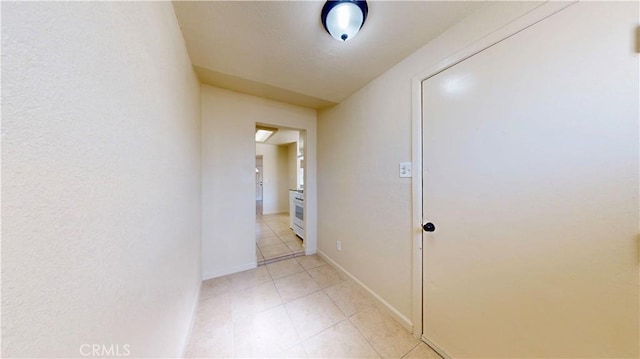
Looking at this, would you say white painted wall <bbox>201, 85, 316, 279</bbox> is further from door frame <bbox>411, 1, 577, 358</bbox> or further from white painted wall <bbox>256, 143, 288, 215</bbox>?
white painted wall <bbox>256, 143, 288, 215</bbox>

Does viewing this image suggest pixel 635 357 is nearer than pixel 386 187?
Yes

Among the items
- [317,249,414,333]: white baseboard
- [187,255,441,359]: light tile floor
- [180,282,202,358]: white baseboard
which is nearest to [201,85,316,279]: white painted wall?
[187,255,441,359]: light tile floor

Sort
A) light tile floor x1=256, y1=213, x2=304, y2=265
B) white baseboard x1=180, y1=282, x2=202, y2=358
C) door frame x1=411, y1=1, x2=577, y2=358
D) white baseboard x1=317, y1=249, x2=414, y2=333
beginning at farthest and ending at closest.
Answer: light tile floor x1=256, y1=213, x2=304, y2=265 < white baseboard x1=317, y1=249, x2=414, y2=333 < door frame x1=411, y1=1, x2=577, y2=358 < white baseboard x1=180, y1=282, x2=202, y2=358

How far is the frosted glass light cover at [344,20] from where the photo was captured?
103cm

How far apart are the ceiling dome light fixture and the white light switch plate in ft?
3.22

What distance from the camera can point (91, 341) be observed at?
18.5 inches

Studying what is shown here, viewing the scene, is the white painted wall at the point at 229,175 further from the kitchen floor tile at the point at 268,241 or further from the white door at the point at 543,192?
Answer: the white door at the point at 543,192

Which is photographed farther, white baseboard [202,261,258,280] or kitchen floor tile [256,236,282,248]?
kitchen floor tile [256,236,282,248]

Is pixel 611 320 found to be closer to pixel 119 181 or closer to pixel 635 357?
pixel 635 357

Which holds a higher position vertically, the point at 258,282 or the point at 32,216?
the point at 32,216

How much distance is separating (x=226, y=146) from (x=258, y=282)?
1581 millimetres

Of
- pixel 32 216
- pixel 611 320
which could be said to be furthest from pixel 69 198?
pixel 611 320

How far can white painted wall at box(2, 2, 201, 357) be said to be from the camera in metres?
0.32

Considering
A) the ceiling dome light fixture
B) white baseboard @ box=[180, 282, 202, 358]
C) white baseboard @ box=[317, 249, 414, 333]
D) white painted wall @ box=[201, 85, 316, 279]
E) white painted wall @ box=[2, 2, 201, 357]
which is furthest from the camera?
white painted wall @ box=[201, 85, 316, 279]
